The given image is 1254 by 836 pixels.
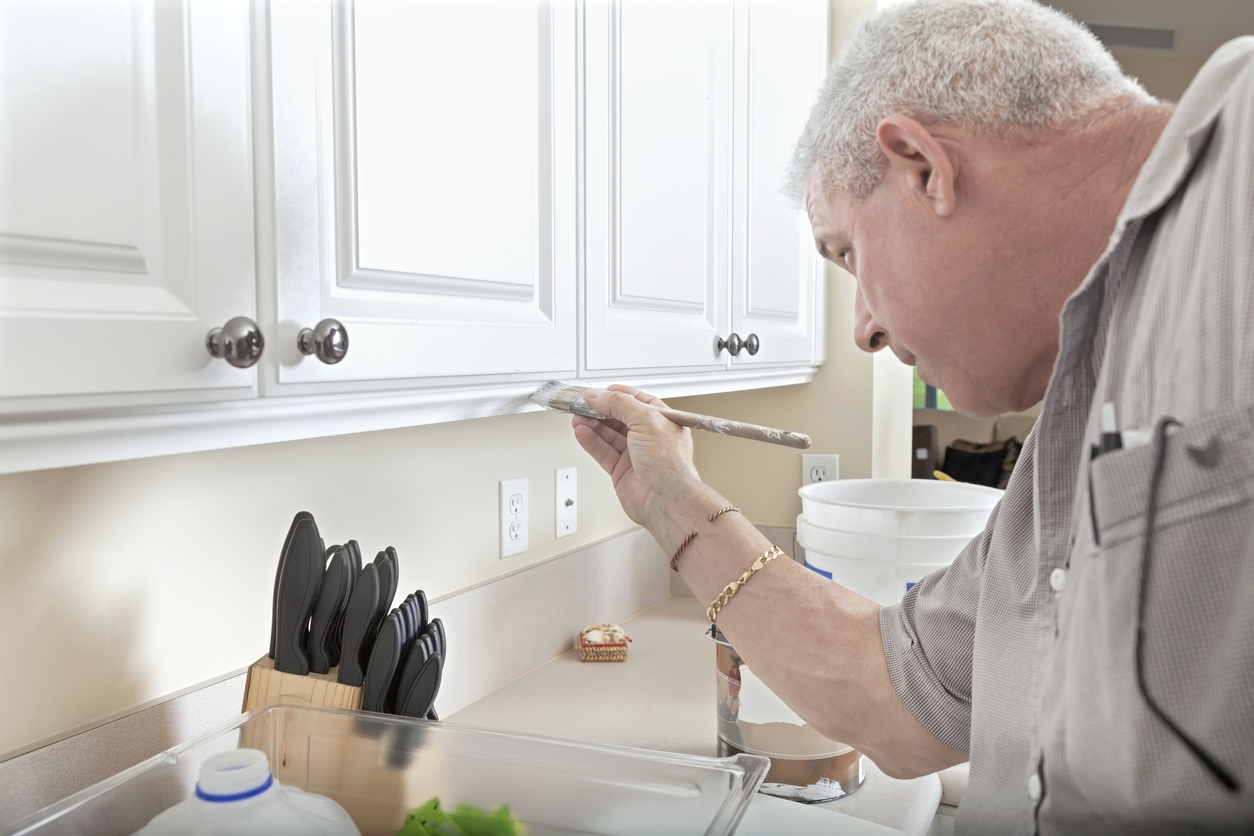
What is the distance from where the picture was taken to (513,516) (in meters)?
1.49

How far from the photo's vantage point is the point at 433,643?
916 millimetres

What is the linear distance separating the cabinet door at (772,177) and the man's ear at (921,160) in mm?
648

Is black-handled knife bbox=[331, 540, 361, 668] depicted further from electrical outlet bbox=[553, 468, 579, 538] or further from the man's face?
electrical outlet bbox=[553, 468, 579, 538]

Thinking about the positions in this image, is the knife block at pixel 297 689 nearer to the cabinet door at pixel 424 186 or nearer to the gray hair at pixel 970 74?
the cabinet door at pixel 424 186

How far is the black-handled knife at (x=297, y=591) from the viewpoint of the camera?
860 millimetres

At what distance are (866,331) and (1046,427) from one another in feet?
0.88

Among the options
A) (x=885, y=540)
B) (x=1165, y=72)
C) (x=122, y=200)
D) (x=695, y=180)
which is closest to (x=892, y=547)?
(x=885, y=540)

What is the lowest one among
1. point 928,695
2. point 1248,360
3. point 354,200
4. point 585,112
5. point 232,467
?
point 928,695

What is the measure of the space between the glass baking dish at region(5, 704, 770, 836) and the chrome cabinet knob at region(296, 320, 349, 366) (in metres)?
0.36

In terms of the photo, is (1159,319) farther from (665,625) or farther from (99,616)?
(665,625)

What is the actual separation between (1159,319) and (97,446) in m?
0.69

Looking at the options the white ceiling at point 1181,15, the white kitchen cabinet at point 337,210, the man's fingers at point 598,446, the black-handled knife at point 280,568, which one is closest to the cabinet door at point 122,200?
the white kitchen cabinet at point 337,210

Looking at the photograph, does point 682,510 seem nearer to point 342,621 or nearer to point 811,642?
point 811,642

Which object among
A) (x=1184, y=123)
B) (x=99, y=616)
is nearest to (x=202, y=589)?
(x=99, y=616)
